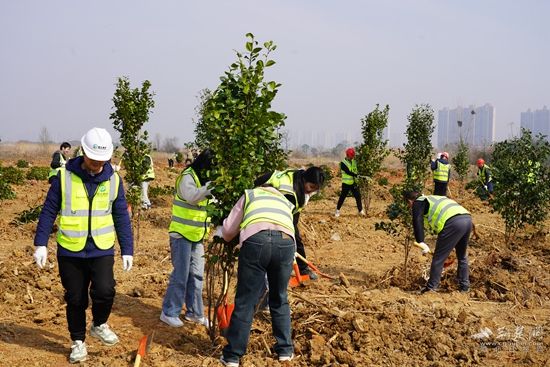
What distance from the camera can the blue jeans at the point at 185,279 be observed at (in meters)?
5.30

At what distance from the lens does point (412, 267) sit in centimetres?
845

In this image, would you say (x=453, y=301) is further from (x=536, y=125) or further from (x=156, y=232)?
(x=536, y=125)

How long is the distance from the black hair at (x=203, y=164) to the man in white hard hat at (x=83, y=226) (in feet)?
2.50

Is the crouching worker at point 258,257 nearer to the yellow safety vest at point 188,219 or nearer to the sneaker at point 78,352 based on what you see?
the yellow safety vest at point 188,219

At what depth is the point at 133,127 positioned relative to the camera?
372 inches

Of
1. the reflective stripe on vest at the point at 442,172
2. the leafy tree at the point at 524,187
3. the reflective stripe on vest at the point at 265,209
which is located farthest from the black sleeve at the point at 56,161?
the reflective stripe on vest at the point at 442,172

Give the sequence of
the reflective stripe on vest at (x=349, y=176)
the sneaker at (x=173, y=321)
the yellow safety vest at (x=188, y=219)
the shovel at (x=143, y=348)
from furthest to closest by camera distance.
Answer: the reflective stripe on vest at (x=349, y=176) < the sneaker at (x=173, y=321) < the yellow safety vest at (x=188, y=219) < the shovel at (x=143, y=348)

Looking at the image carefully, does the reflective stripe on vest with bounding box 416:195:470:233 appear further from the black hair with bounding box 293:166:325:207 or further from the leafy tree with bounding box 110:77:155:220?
the leafy tree with bounding box 110:77:155:220

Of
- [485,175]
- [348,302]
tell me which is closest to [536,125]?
[485,175]

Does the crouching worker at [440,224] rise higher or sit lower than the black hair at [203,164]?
lower

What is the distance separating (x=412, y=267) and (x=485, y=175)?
7.33 meters

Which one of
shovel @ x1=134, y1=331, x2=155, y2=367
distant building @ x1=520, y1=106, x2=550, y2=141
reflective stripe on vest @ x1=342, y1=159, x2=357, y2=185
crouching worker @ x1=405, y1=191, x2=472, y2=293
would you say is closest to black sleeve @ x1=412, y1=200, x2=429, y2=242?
crouching worker @ x1=405, y1=191, x2=472, y2=293

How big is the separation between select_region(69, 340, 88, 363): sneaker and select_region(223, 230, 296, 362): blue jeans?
1.17 m

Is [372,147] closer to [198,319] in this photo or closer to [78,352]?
[198,319]
